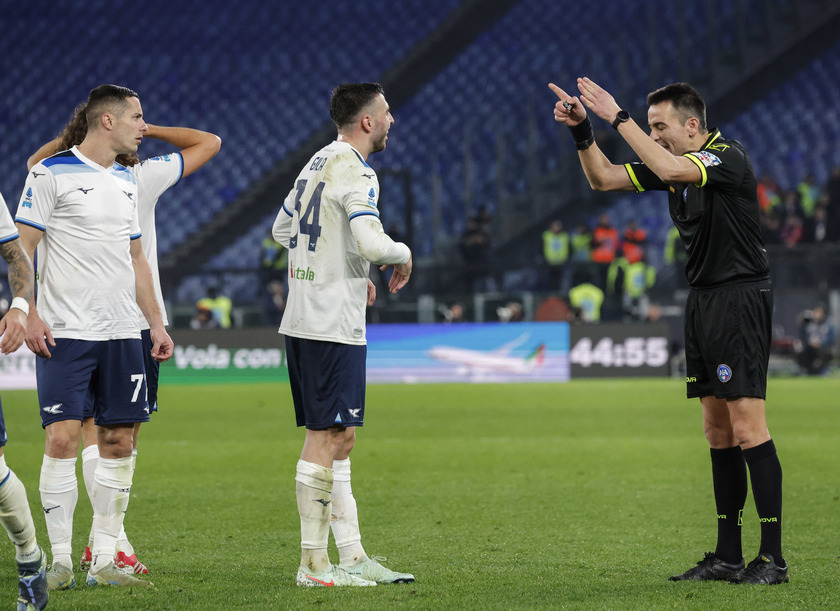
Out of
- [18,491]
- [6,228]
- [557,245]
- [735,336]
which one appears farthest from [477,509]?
[557,245]

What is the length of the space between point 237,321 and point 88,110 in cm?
1559

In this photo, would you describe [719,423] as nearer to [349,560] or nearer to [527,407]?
[349,560]

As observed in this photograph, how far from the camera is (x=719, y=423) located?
15.8 feet

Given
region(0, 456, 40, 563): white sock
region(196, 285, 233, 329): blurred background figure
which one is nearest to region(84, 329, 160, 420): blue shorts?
region(0, 456, 40, 563): white sock

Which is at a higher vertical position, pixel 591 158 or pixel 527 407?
pixel 591 158

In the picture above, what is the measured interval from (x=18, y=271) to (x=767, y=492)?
120 inches

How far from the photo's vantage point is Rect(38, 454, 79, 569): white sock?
452 centimetres

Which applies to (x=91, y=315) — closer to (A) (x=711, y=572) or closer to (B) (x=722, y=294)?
(B) (x=722, y=294)

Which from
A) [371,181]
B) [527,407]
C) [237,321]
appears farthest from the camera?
[237,321]

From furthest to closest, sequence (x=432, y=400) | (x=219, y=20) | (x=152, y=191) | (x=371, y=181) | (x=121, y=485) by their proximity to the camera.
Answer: (x=219, y=20) → (x=432, y=400) → (x=152, y=191) → (x=121, y=485) → (x=371, y=181)

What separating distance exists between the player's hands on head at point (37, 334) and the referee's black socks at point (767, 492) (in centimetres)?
284

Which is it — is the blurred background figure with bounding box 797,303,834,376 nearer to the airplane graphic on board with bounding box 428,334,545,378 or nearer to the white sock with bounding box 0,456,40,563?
the airplane graphic on board with bounding box 428,334,545,378

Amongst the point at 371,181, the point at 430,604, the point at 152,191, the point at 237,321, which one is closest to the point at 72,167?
the point at 152,191

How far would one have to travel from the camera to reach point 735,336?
A: 459 cm
